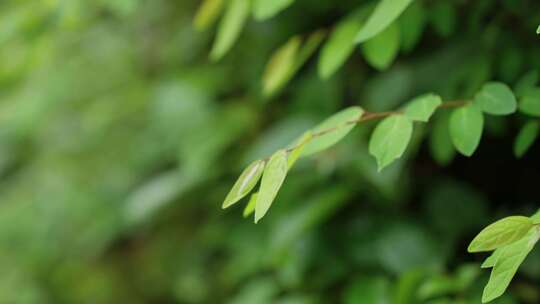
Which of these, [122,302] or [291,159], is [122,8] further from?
[122,302]

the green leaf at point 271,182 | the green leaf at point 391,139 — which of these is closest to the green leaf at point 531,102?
the green leaf at point 391,139

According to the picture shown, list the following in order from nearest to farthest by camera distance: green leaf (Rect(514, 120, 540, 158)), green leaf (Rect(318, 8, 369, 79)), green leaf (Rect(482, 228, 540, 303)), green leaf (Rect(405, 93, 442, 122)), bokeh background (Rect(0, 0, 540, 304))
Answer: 1. green leaf (Rect(482, 228, 540, 303))
2. green leaf (Rect(405, 93, 442, 122))
3. green leaf (Rect(514, 120, 540, 158))
4. green leaf (Rect(318, 8, 369, 79))
5. bokeh background (Rect(0, 0, 540, 304))

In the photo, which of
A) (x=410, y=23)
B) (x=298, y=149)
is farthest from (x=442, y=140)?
(x=298, y=149)

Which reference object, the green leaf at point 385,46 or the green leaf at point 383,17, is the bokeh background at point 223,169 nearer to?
the green leaf at point 385,46

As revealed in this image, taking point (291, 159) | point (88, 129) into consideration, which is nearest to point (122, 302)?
point (88, 129)

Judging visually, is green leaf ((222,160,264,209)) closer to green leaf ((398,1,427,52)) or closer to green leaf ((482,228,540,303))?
green leaf ((482,228,540,303))

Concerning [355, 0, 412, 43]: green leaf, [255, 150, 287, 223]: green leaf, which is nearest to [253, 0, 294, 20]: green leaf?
[355, 0, 412, 43]: green leaf
